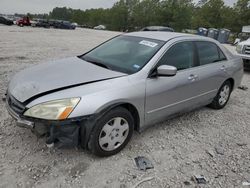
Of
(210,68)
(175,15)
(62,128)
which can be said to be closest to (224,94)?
(210,68)

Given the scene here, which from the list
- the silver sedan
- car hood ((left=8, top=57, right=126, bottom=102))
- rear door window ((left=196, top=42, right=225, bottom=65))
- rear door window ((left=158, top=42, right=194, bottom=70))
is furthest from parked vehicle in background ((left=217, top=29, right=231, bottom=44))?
car hood ((left=8, top=57, right=126, bottom=102))

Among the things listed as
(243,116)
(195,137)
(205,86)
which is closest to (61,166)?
(195,137)

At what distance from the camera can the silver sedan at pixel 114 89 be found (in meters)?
2.51

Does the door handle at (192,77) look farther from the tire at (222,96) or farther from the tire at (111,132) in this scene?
the tire at (111,132)

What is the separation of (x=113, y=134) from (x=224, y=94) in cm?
294

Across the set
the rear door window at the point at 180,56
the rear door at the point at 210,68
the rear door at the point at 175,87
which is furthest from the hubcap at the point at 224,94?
the rear door window at the point at 180,56

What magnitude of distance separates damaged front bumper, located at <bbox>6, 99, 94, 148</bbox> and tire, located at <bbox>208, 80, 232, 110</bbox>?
3.02m

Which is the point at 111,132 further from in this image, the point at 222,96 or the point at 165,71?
the point at 222,96

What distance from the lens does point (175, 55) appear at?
3539 mm

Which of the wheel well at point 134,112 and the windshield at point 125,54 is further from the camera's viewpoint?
the windshield at point 125,54

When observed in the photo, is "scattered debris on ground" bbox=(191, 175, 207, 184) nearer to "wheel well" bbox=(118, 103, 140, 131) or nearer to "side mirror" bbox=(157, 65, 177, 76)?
"wheel well" bbox=(118, 103, 140, 131)

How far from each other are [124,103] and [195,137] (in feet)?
4.85

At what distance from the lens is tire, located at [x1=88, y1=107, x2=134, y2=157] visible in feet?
8.84

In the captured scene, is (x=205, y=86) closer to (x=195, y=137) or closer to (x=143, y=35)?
(x=195, y=137)
